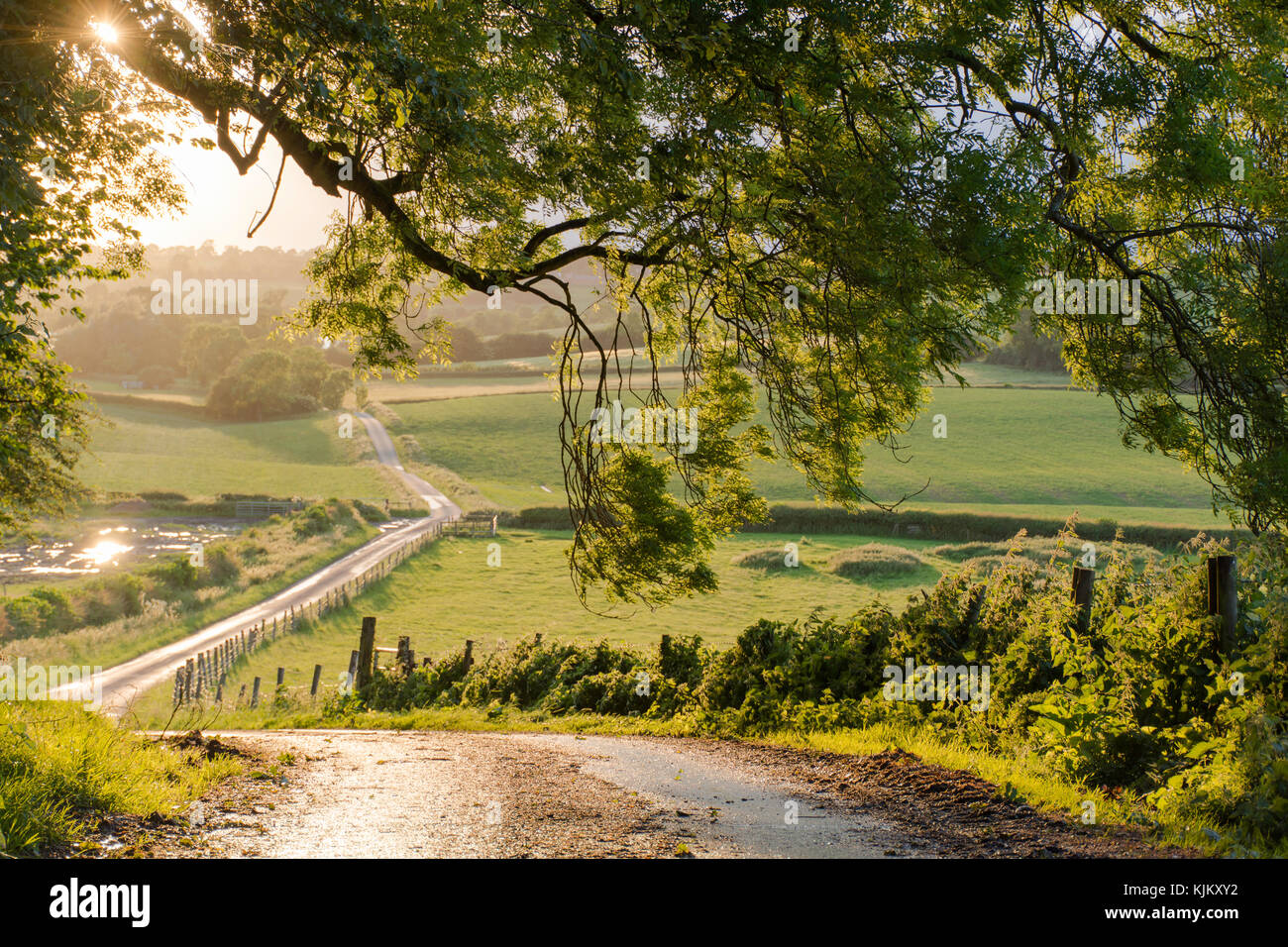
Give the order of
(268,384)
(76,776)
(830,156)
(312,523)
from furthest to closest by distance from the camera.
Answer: (268,384), (312,523), (830,156), (76,776)

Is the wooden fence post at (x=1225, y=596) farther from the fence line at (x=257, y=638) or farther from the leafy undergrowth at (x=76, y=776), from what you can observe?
the fence line at (x=257, y=638)

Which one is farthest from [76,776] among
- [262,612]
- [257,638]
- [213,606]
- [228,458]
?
[228,458]

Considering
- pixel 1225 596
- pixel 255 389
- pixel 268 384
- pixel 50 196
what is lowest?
pixel 1225 596

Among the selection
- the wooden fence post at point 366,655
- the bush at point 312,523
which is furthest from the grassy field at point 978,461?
the wooden fence post at point 366,655

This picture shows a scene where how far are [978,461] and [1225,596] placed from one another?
5759 centimetres

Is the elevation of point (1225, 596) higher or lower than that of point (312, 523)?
higher

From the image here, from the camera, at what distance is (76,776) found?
17.8ft

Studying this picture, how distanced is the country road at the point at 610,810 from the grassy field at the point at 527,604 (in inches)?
472

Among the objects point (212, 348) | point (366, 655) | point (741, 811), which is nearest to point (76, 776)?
point (741, 811)

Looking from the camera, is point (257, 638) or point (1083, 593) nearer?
point (1083, 593)

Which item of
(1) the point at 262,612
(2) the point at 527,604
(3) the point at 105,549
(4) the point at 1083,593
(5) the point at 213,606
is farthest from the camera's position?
(3) the point at 105,549

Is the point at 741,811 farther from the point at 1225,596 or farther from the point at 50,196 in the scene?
the point at 50,196

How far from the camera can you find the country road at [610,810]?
16.6 ft

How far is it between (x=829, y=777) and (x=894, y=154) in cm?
571
